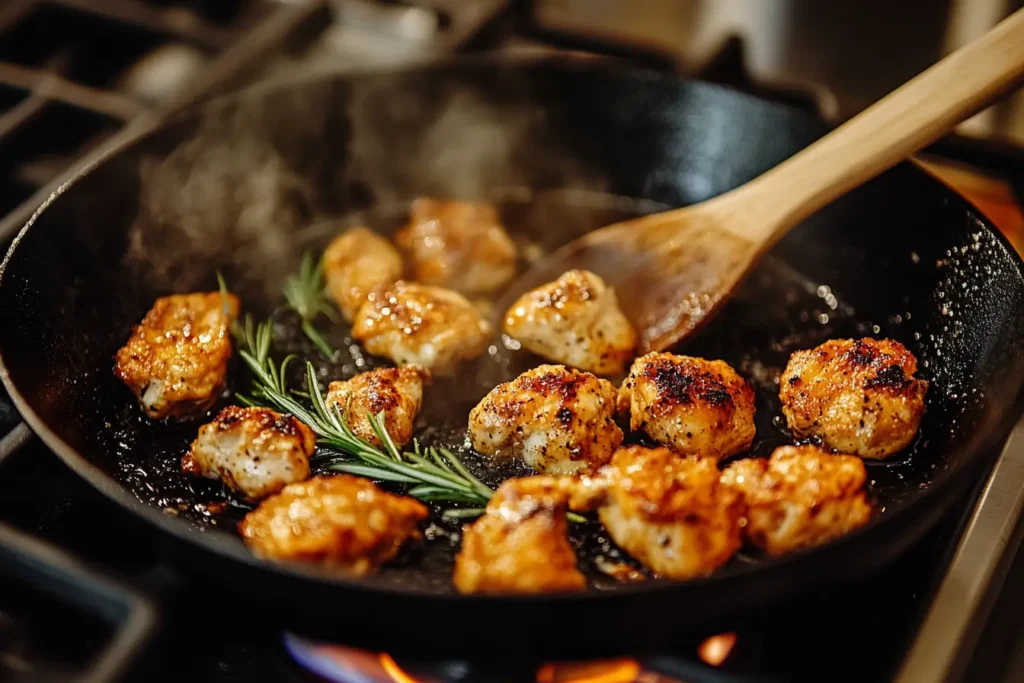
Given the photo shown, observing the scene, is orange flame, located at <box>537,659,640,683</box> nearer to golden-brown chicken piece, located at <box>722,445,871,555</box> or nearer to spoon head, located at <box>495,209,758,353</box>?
golden-brown chicken piece, located at <box>722,445,871,555</box>

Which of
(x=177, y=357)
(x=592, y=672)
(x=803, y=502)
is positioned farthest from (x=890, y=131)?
(x=177, y=357)

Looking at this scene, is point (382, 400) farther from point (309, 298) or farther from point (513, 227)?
point (513, 227)

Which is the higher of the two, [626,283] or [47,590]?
[626,283]

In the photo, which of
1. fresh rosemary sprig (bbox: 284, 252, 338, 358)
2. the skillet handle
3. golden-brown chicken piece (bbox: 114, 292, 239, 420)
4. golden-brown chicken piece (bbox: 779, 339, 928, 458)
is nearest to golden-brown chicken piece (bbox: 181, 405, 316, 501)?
golden-brown chicken piece (bbox: 114, 292, 239, 420)

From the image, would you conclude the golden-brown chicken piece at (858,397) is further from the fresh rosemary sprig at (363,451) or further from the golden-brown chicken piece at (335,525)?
the golden-brown chicken piece at (335,525)


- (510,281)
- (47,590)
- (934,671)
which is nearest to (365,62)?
(510,281)

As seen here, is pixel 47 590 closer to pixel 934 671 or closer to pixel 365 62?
pixel 934 671
